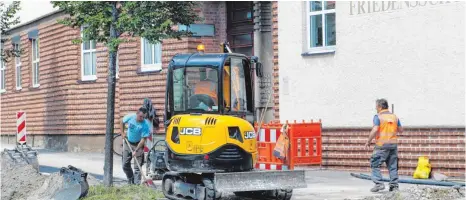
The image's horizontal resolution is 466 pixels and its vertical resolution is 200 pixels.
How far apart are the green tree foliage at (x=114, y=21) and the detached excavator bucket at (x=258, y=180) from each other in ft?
11.4

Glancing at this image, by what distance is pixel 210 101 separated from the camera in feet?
44.2

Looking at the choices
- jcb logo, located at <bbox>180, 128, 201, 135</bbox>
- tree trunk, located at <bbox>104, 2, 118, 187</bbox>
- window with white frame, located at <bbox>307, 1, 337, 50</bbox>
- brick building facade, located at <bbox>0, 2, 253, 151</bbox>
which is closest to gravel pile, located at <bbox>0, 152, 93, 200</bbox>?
tree trunk, located at <bbox>104, 2, 118, 187</bbox>

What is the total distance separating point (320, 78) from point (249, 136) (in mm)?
6592

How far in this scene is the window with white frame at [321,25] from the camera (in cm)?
1983

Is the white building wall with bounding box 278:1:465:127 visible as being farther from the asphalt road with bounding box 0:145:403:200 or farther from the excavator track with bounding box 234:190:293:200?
the excavator track with bounding box 234:190:293:200

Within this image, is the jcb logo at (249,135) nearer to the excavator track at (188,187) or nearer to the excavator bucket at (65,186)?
the excavator track at (188,187)

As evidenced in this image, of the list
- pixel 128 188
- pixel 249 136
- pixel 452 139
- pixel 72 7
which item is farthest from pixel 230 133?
pixel 452 139

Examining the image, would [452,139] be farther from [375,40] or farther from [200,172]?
[200,172]

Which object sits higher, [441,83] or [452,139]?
[441,83]

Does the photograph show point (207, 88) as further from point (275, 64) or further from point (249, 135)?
point (275, 64)

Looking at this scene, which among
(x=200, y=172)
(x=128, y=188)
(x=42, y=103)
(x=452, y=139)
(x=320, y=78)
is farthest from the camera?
(x=42, y=103)

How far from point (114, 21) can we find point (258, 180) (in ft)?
14.0

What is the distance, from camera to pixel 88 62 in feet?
93.1

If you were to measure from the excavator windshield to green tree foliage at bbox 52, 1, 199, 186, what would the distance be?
6.76 feet
